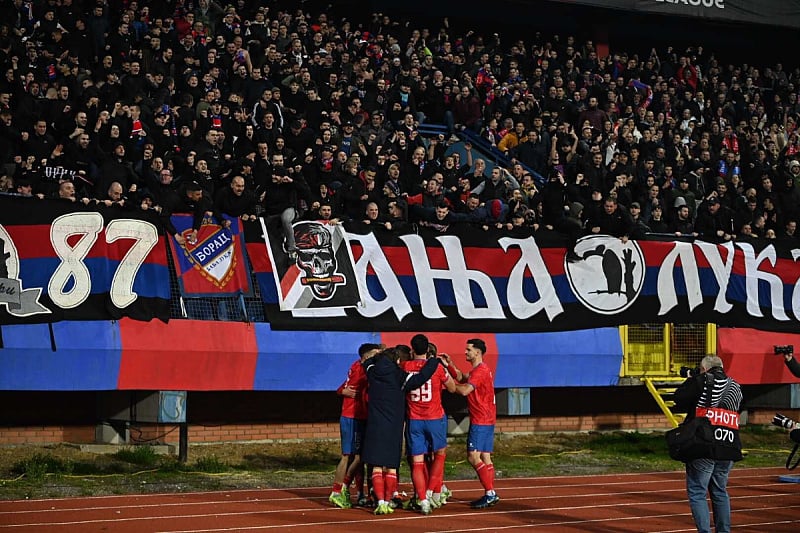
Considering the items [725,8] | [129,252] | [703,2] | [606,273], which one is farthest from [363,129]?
[725,8]

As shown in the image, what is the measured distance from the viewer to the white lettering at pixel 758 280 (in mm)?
20453

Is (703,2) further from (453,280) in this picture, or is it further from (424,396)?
(424,396)

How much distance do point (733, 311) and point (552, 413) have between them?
3.37 metres

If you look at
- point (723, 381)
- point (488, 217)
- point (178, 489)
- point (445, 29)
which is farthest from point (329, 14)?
point (723, 381)

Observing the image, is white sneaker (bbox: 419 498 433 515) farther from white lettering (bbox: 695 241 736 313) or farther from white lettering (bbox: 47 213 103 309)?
white lettering (bbox: 695 241 736 313)

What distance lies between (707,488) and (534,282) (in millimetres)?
7841

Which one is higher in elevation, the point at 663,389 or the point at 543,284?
the point at 543,284

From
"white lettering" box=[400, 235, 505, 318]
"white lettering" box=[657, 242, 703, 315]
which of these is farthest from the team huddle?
"white lettering" box=[657, 242, 703, 315]

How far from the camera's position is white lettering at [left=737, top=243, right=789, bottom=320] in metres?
20.5

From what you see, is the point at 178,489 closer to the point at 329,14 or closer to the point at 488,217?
the point at 488,217

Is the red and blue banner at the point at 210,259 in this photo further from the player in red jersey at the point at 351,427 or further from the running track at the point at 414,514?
the player in red jersey at the point at 351,427

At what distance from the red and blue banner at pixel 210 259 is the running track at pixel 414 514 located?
2.67 meters

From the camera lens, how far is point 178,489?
49.2 ft

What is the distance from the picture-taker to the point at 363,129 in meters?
20.8
